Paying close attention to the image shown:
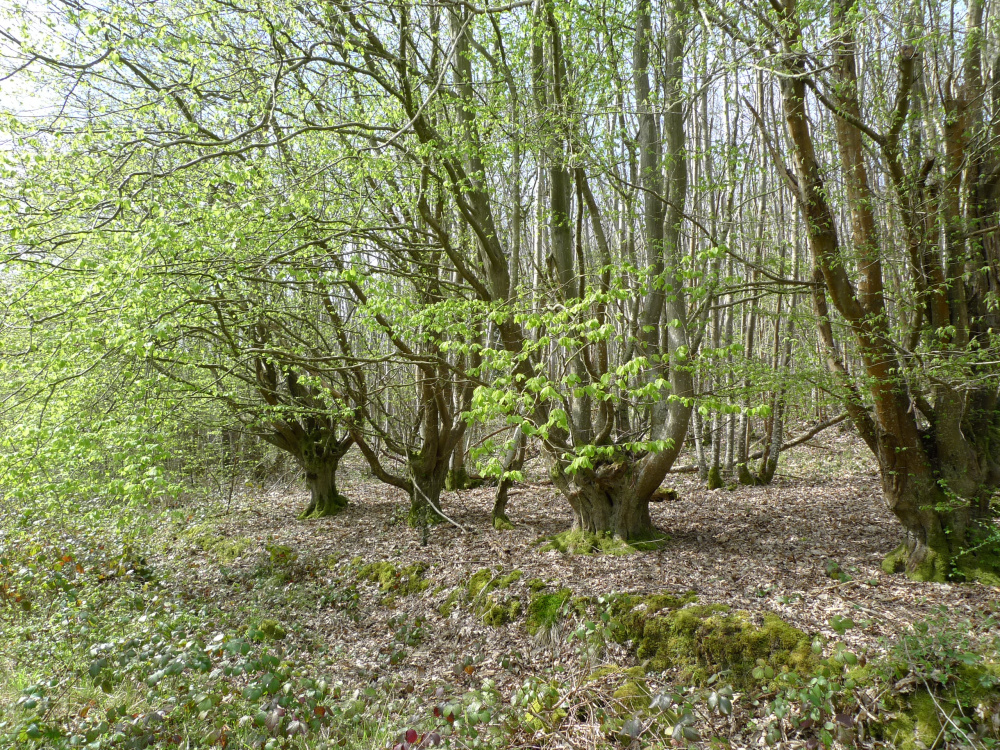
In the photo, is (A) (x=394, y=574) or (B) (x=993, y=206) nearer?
(B) (x=993, y=206)

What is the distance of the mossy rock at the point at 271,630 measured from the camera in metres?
5.35

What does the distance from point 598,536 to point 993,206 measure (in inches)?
193

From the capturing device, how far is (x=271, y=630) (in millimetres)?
5492

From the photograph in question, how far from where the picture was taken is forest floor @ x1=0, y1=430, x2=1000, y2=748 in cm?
388

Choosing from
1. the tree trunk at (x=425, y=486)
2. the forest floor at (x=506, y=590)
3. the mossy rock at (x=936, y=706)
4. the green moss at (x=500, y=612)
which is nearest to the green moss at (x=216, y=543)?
the forest floor at (x=506, y=590)

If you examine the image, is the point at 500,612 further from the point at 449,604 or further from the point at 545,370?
the point at 545,370

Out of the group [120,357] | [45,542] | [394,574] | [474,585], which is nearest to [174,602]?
A: [394,574]

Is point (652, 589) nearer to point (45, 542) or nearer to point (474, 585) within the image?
point (474, 585)

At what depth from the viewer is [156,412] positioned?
5.16 meters

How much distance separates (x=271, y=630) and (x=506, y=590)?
2435mm

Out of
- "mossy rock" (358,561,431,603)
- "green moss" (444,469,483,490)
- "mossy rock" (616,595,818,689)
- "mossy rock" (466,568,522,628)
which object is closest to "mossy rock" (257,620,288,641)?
"mossy rock" (358,561,431,603)

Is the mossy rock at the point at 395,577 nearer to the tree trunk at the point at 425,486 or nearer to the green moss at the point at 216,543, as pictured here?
the tree trunk at the point at 425,486

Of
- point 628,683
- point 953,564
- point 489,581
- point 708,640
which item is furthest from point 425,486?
point 953,564

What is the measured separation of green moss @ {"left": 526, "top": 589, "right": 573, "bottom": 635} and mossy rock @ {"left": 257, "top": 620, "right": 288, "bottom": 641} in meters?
2.48
